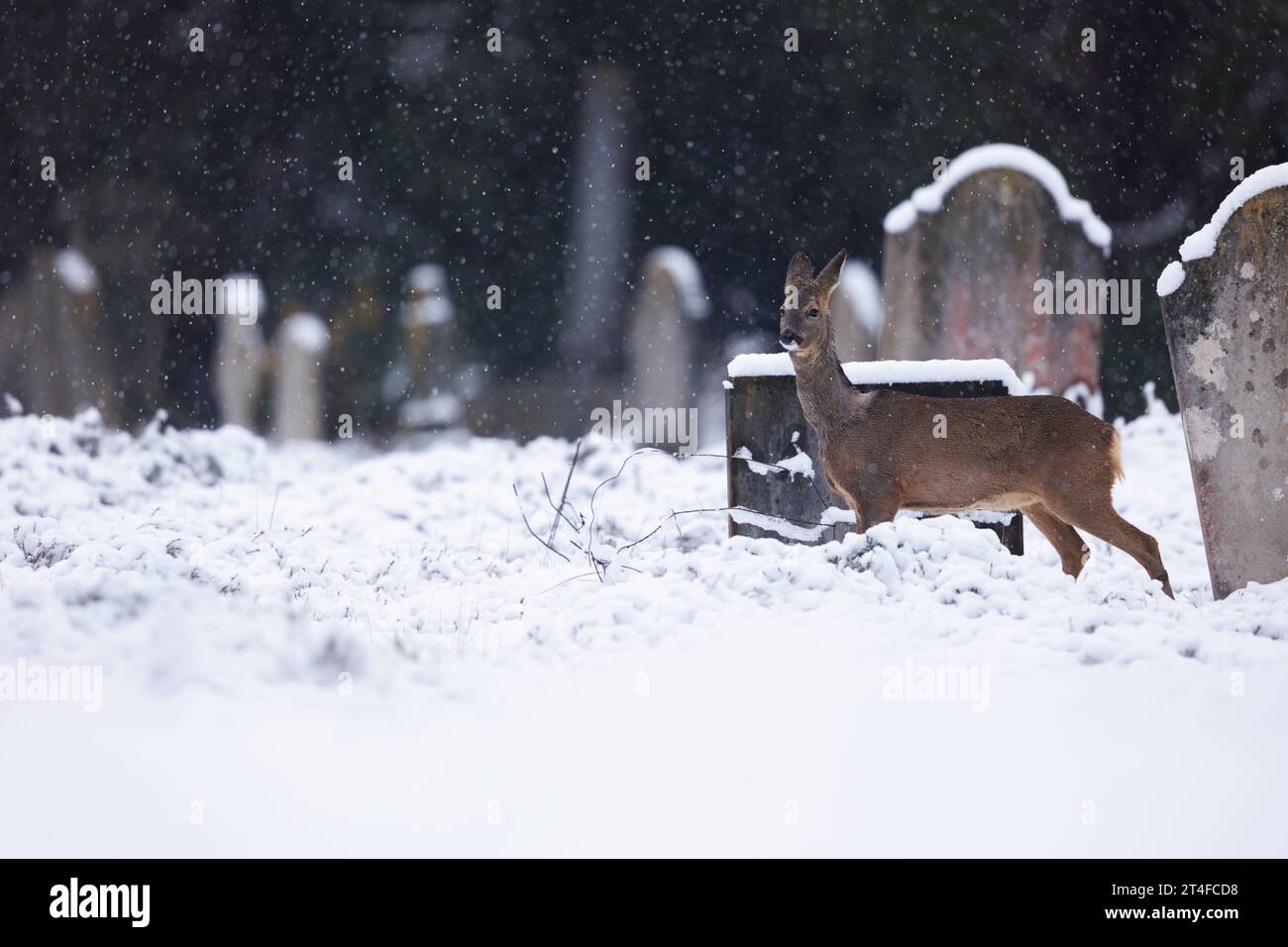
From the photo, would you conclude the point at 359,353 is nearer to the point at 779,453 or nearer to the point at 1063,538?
the point at 779,453

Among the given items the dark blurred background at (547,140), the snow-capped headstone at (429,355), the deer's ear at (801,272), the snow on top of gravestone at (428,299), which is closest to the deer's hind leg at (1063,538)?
the deer's ear at (801,272)

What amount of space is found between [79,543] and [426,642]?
2.48 metres

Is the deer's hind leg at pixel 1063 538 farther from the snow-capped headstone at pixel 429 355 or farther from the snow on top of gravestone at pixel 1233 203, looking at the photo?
the snow-capped headstone at pixel 429 355

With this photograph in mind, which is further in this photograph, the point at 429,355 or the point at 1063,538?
the point at 429,355

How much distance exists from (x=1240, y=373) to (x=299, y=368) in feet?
30.2

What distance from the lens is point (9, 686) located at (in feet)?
12.2

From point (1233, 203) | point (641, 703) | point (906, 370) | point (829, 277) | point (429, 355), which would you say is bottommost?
point (641, 703)

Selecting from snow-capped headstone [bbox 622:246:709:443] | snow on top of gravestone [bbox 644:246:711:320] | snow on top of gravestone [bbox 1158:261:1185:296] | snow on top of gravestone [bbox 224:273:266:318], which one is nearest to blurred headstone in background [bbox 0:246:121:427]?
snow on top of gravestone [bbox 224:273:266:318]

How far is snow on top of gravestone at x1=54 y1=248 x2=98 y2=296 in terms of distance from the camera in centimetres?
1151

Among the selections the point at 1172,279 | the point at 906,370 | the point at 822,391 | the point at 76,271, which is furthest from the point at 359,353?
the point at 1172,279

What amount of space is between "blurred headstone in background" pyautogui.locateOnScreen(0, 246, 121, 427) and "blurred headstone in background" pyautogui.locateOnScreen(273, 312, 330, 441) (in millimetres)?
1506

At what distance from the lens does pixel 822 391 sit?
5.49 metres

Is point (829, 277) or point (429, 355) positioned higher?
point (429, 355)

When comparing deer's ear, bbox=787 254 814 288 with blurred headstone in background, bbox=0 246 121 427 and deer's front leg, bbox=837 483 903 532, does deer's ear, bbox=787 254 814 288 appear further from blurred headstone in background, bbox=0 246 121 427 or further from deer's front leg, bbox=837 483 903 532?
blurred headstone in background, bbox=0 246 121 427
